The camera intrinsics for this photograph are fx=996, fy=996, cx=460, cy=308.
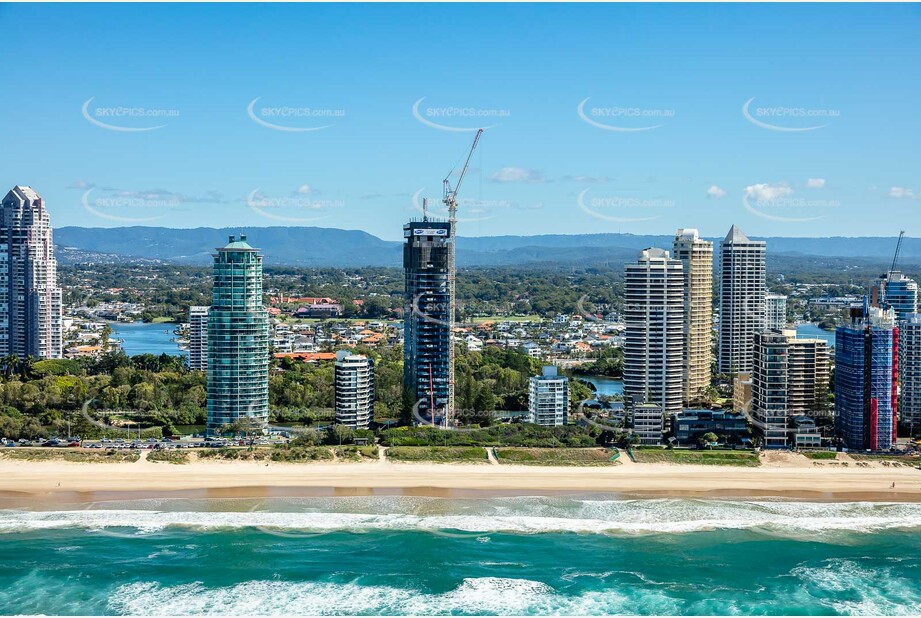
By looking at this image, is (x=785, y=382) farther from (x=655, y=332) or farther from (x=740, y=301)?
(x=740, y=301)

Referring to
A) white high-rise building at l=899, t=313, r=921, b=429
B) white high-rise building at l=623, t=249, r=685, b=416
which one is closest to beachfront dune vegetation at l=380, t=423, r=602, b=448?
white high-rise building at l=623, t=249, r=685, b=416

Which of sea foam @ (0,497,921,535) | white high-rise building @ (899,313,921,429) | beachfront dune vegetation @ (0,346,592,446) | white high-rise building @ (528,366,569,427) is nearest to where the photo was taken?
sea foam @ (0,497,921,535)

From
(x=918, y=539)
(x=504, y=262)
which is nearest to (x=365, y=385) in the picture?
(x=918, y=539)

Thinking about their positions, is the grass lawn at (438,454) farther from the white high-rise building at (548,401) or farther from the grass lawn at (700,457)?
the grass lawn at (700,457)

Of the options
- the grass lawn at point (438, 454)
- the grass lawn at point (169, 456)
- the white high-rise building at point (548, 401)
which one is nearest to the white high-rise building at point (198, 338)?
the grass lawn at point (169, 456)

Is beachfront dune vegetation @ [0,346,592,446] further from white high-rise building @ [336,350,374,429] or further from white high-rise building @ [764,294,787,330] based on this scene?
white high-rise building @ [764,294,787,330]
